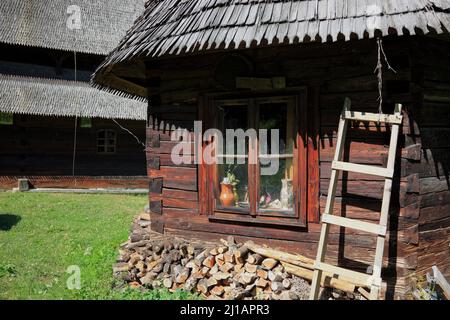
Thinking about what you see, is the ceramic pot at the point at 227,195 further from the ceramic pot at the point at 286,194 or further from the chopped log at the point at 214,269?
the chopped log at the point at 214,269

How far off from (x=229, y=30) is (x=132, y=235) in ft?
10.2

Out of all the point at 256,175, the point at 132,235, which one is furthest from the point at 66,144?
the point at 256,175

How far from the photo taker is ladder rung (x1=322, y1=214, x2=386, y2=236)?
413 centimetres

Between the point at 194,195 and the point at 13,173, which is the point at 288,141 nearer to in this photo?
the point at 194,195

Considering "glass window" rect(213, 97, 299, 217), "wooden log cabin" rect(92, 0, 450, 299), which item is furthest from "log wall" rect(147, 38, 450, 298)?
"glass window" rect(213, 97, 299, 217)

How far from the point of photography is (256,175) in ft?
17.1

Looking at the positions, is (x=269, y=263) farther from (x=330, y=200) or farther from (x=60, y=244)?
(x=60, y=244)

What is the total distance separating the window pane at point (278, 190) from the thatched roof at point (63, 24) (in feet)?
42.6

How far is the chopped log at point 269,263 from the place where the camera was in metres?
4.83

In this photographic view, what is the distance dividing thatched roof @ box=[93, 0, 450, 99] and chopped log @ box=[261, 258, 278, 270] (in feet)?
7.49

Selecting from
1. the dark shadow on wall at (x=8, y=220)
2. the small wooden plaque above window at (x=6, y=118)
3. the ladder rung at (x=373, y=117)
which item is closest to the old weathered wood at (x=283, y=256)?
the ladder rung at (x=373, y=117)

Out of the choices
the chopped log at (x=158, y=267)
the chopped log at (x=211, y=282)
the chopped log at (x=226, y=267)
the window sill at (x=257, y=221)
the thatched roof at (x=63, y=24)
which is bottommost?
the chopped log at (x=211, y=282)

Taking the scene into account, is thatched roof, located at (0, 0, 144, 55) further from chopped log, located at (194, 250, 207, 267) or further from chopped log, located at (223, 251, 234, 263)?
chopped log, located at (223, 251, 234, 263)
